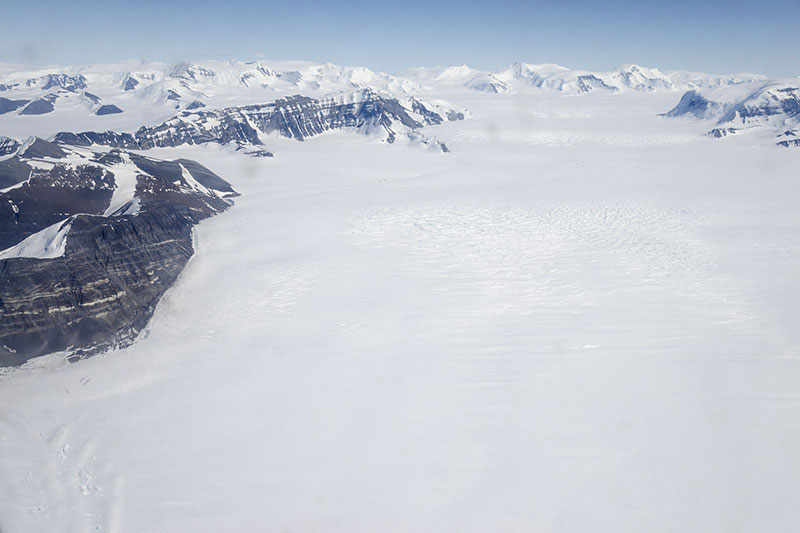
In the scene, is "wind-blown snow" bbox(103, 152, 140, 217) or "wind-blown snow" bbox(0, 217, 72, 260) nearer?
"wind-blown snow" bbox(0, 217, 72, 260)

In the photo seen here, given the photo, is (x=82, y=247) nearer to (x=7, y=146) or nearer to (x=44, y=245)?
(x=44, y=245)

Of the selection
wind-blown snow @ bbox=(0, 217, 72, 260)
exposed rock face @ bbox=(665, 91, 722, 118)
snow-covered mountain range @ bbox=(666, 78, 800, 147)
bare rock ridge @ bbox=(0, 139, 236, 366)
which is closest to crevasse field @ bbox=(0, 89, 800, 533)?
bare rock ridge @ bbox=(0, 139, 236, 366)

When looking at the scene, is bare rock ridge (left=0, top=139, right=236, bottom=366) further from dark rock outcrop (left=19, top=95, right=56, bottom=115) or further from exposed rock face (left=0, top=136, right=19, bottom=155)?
dark rock outcrop (left=19, top=95, right=56, bottom=115)

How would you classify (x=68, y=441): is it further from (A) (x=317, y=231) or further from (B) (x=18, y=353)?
(A) (x=317, y=231)

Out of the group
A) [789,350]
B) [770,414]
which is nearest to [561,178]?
[789,350]

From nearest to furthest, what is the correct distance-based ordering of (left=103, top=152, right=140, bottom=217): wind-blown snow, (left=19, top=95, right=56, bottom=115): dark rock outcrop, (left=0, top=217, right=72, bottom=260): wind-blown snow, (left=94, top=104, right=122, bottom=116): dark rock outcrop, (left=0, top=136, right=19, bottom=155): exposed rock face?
(left=0, top=217, right=72, bottom=260): wind-blown snow
(left=103, top=152, right=140, bottom=217): wind-blown snow
(left=0, top=136, right=19, bottom=155): exposed rock face
(left=19, top=95, right=56, bottom=115): dark rock outcrop
(left=94, top=104, right=122, bottom=116): dark rock outcrop

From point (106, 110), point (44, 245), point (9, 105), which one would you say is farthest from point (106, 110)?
point (44, 245)
